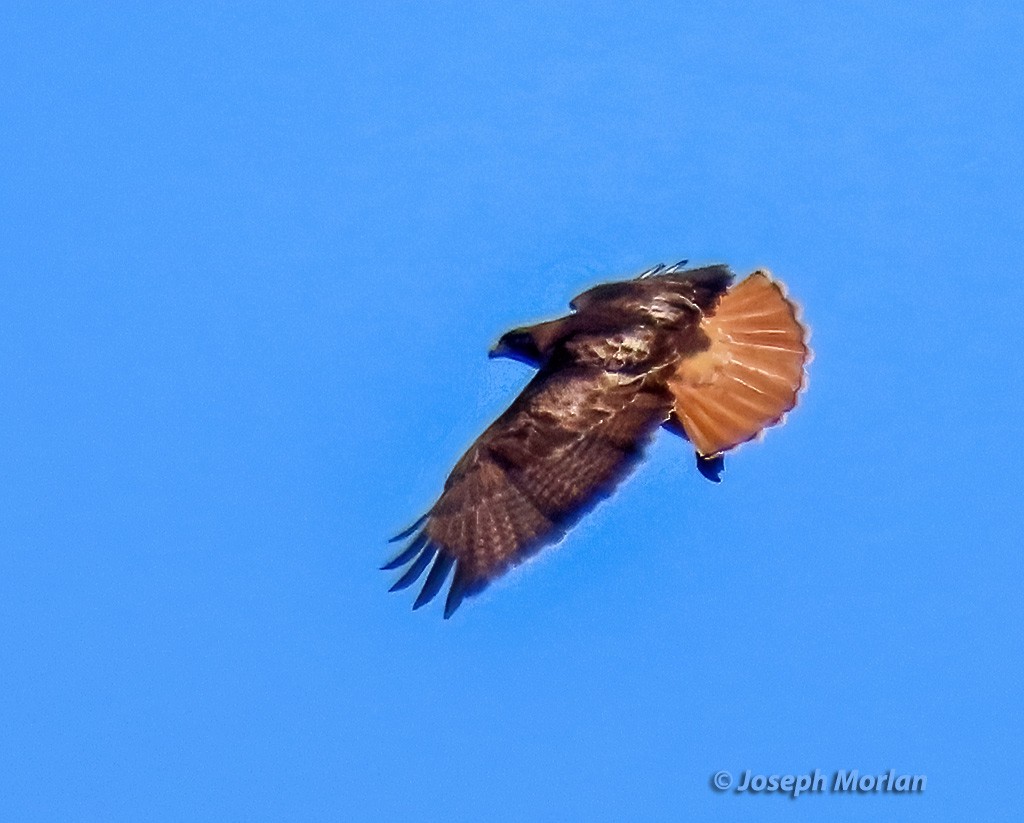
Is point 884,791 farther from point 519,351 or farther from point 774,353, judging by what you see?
point 519,351

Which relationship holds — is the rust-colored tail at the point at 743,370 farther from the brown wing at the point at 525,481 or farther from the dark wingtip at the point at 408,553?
the dark wingtip at the point at 408,553

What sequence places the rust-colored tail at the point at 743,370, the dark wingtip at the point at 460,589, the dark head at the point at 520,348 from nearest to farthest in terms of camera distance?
the dark wingtip at the point at 460,589
the rust-colored tail at the point at 743,370
the dark head at the point at 520,348

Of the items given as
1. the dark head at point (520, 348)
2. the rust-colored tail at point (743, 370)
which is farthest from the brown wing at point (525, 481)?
the dark head at point (520, 348)

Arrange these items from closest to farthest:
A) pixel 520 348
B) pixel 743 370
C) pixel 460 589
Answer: pixel 460 589 → pixel 743 370 → pixel 520 348

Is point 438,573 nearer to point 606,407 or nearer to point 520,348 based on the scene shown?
point 606,407

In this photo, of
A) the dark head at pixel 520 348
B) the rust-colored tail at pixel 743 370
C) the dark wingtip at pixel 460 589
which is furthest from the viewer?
the dark head at pixel 520 348

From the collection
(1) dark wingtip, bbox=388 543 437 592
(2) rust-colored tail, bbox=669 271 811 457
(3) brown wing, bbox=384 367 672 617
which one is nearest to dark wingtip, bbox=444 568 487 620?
(3) brown wing, bbox=384 367 672 617

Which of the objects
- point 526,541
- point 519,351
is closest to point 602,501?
point 526,541

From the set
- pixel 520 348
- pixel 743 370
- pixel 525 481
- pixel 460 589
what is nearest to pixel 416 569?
pixel 460 589
